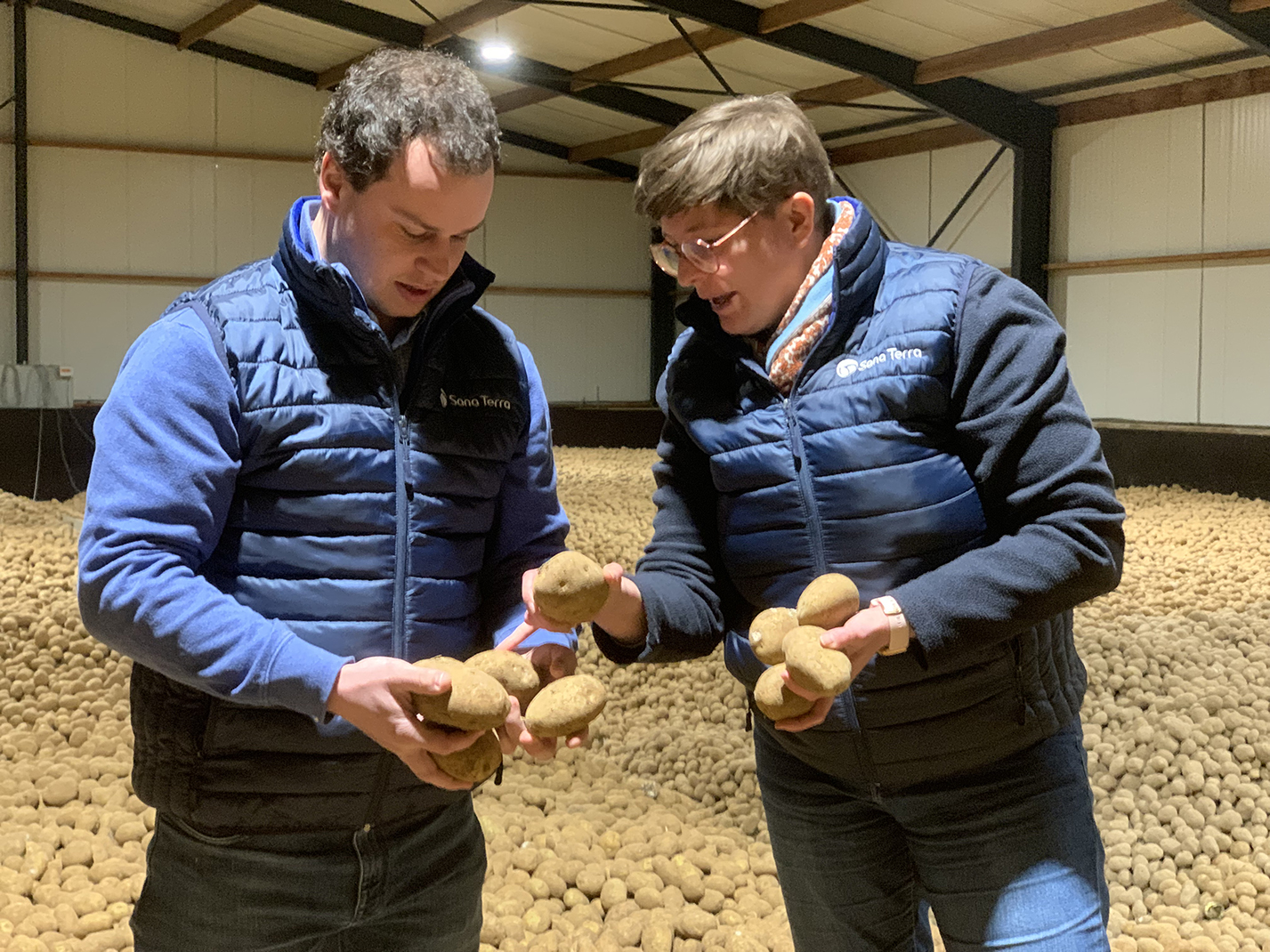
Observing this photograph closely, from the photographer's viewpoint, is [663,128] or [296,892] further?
[663,128]

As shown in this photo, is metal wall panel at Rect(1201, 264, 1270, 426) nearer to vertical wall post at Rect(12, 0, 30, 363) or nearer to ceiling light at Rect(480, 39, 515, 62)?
ceiling light at Rect(480, 39, 515, 62)

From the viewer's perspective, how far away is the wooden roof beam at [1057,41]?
23.5 ft

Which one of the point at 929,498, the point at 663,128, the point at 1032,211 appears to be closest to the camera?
the point at 929,498

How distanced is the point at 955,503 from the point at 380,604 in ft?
2.22

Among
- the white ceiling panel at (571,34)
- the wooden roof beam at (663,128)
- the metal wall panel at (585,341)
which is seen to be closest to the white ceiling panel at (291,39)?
the white ceiling panel at (571,34)

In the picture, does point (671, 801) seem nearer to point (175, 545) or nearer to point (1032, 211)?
point (175, 545)

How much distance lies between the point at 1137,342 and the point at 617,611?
921 centimetres

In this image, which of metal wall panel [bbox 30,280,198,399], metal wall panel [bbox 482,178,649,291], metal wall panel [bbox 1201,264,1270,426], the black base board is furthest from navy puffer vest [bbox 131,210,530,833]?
metal wall panel [bbox 482,178,649,291]

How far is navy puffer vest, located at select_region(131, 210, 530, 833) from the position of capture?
125 centimetres

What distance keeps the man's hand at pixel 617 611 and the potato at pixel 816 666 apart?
272mm

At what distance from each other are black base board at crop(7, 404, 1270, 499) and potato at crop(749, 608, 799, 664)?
7645 millimetres

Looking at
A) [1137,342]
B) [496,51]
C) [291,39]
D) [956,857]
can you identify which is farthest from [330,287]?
[291,39]

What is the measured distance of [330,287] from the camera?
1.26 meters

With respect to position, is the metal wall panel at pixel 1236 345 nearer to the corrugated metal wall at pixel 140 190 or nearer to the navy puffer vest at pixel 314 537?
the corrugated metal wall at pixel 140 190
